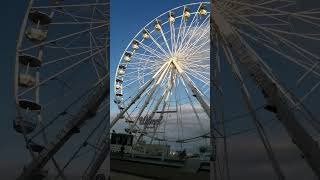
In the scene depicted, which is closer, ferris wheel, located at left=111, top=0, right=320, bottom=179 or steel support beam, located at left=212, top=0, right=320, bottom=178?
ferris wheel, located at left=111, top=0, right=320, bottom=179

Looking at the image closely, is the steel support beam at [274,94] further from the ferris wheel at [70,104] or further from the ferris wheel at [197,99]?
the ferris wheel at [70,104]

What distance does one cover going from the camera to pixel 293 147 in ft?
3.83

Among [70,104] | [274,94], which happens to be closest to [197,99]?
[70,104]

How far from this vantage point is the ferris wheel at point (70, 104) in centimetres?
79

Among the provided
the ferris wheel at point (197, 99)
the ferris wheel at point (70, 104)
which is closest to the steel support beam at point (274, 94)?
the ferris wheel at point (197, 99)

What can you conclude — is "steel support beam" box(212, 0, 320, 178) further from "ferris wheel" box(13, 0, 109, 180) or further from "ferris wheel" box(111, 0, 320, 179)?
"ferris wheel" box(13, 0, 109, 180)

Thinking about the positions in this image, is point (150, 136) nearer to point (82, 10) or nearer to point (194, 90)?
point (194, 90)

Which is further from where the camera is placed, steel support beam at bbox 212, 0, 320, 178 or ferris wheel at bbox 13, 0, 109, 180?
steel support beam at bbox 212, 0, 320, 178

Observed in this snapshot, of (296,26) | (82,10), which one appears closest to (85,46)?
(82,10)

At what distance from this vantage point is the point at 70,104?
1.01 m

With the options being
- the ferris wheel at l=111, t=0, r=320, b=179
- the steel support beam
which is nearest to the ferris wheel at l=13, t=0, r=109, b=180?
the ferris wheel at l=111, t=0, r=320, b=179

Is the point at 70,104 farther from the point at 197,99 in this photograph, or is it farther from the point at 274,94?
the point at 274,94

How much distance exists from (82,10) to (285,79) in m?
0.84

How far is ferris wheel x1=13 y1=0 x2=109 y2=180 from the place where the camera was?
0.79 meters
